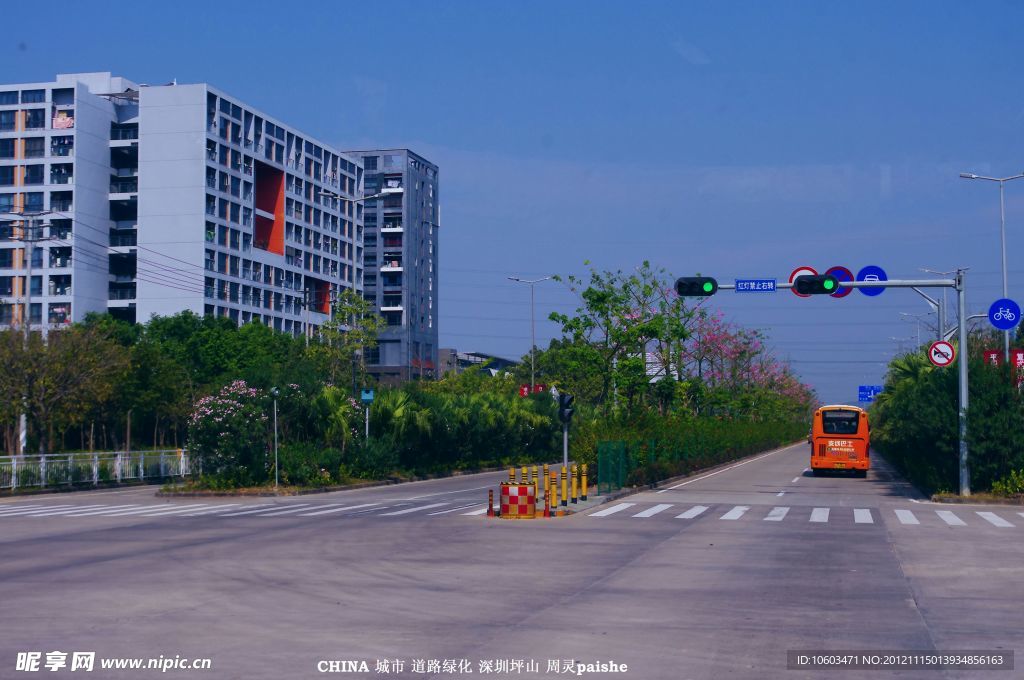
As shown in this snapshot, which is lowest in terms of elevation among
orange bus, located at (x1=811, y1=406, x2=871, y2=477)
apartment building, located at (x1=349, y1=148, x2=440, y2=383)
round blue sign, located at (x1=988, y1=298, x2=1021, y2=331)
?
orange bus, located at (x1=811, y1=406, x2=871, y2=477)

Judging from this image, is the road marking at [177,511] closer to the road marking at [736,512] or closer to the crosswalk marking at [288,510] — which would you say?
the crosswalk marking at [288,510]

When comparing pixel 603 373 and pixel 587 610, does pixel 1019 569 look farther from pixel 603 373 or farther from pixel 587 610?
pixel 603 373

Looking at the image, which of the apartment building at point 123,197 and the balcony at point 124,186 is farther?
the balcony at point 124,186

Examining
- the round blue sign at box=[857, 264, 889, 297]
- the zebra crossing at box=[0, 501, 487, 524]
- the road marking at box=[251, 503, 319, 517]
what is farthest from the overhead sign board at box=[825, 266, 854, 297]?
the road marking at box=[251, 503, 319, 517]

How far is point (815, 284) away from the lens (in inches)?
1001

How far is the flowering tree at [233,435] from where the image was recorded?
1350 inches

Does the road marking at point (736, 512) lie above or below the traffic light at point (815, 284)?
below

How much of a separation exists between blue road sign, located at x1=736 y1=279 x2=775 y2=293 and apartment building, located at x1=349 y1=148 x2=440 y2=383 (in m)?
101

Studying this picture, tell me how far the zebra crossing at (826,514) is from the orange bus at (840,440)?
1864 centimetres

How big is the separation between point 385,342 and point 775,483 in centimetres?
9253

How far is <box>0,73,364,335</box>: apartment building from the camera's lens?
9000cm

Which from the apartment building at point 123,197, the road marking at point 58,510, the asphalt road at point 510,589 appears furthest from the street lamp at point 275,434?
the apartment building at point 123,197

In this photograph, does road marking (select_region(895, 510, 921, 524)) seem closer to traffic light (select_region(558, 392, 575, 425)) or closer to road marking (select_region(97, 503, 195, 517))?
traffic light (select_region(558, 392, 575, 425))

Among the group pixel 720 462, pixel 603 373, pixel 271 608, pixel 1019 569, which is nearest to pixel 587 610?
pixel 271 608
